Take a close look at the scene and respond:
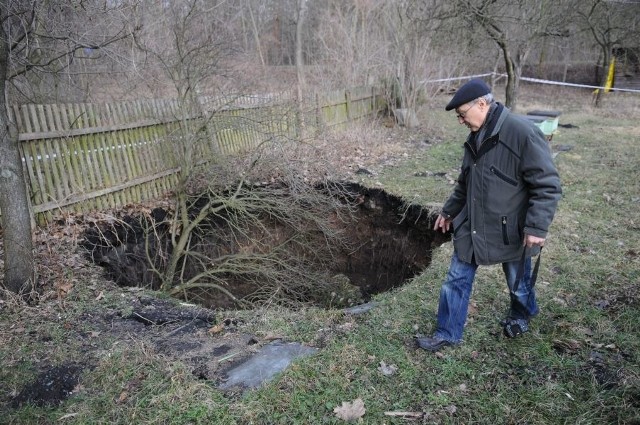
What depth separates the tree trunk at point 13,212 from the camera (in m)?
4.02

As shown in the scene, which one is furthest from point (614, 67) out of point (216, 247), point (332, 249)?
point (216, 247)

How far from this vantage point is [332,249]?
24.4ft

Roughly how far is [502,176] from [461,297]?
38.7 inches

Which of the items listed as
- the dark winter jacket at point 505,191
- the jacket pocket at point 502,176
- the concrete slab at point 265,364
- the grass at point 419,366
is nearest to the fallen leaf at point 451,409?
the grass at point 419,366

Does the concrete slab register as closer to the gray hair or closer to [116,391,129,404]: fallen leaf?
[116,391,129,404]: fallen leaf

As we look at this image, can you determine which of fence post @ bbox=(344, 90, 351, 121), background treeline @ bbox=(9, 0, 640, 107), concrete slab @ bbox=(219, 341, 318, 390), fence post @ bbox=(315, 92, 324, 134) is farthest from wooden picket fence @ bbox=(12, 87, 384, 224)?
concrete slab @ bbox=(219, 341, 318, 390)

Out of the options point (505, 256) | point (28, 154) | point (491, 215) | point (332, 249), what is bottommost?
point (332, 249)

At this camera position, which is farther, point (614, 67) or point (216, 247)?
point (614, 67)

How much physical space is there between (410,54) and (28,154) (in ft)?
33.4

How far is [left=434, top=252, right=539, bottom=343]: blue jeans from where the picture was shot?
310 centimetres

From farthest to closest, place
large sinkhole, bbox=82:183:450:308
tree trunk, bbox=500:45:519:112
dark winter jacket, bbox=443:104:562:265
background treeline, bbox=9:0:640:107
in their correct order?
1. tree trunk, bbox=500:45:519:112
2. large sinkhole, bbox=82:183:450:308
3. background treeline, bbox=9:0:640:107
4. dark winter jacket, bbox=443:104:562:265

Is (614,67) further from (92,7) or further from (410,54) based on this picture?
(92,7)

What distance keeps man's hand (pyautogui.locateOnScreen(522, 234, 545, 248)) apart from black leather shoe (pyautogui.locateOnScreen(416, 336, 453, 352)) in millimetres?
1058

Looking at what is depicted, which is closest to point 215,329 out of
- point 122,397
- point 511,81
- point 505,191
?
point 122,397
